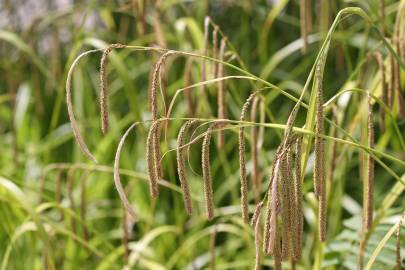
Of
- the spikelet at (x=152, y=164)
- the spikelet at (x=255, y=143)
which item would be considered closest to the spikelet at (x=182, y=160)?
the spikelet at (x=152, y=164)

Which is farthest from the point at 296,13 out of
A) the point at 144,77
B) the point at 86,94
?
the point at 86,94

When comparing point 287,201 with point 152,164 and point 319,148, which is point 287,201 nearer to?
point 319,148

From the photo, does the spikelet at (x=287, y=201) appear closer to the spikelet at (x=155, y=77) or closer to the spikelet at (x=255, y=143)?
the spikelet at (x=155, y=77)

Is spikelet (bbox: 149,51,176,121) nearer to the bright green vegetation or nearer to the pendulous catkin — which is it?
the pendulous catkin

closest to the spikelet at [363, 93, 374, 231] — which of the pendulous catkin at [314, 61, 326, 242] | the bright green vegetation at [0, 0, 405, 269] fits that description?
the pendulous catkin at [314, 61, 326, 242]

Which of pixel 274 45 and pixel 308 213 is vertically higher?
pixel 274 45

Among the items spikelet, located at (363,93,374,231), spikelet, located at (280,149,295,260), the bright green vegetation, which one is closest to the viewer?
spikelet, located at (280,149,295,260)

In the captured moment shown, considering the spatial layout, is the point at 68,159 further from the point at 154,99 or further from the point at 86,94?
the point at 154,99
